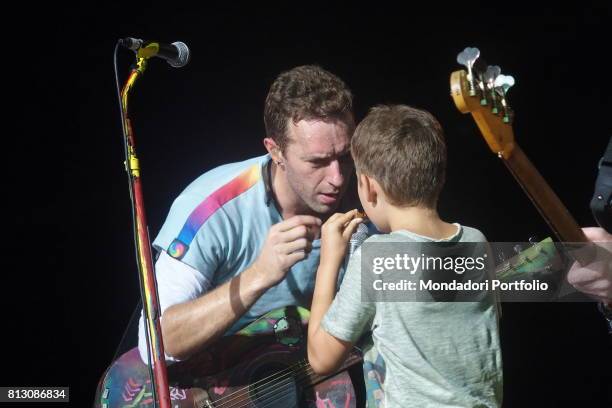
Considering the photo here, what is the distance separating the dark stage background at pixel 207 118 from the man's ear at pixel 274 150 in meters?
0.07

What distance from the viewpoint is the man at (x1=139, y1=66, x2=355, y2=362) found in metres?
2.29

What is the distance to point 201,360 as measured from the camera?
2.36 meters

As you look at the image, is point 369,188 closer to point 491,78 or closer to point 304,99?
point 491,78

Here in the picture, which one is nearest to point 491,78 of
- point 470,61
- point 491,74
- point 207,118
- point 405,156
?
point 491,74

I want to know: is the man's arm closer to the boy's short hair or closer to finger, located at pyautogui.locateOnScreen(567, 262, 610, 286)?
the boy's short hair

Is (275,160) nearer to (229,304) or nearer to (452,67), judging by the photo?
(229,304)

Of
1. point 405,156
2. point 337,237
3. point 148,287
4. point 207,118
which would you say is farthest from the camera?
point 207,118

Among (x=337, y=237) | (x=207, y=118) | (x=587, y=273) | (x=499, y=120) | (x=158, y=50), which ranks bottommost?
(x=587, y=273)

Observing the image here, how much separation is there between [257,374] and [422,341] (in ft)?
2.62

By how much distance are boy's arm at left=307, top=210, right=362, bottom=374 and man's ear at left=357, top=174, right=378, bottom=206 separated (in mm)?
100

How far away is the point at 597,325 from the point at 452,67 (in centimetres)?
121

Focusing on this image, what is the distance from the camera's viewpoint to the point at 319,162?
2.30 meters

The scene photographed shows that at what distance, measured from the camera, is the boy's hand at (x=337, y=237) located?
6.12ft

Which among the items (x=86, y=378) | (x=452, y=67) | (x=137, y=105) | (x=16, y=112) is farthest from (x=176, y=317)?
(x=452, y=67)
